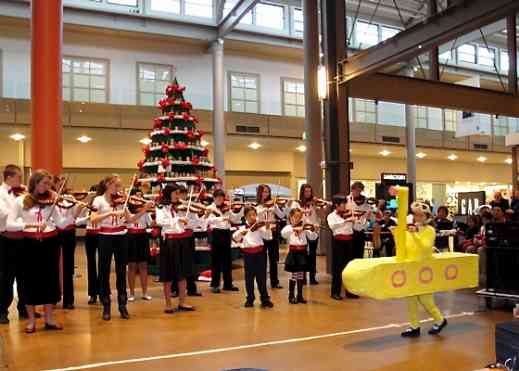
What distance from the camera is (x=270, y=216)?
28.2ft

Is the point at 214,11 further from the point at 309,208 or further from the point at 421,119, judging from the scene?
the point at 309,208

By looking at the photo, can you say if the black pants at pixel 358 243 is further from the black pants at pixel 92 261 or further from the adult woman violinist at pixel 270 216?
the black pants at pixel 92 261

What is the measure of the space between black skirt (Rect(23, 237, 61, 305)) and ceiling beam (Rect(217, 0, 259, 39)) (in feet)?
43.0

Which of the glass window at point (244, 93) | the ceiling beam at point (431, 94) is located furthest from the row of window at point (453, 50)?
the ceiling beam at point (431, 94)

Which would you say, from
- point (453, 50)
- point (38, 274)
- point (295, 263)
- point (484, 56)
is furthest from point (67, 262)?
point (484, 56)

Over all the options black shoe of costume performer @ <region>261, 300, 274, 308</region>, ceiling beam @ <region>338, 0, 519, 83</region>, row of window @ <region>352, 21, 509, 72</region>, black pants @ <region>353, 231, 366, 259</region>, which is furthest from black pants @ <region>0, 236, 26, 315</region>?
row of window @ <region>352, 21, 509, 72</region>

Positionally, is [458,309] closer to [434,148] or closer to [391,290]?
[391,290]

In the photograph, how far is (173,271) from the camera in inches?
263

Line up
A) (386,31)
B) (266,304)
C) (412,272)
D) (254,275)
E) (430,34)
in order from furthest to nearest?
(386,31) < (430,34) < (254,275) < (266,304) < (412,272)

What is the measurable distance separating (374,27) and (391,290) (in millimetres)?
21239

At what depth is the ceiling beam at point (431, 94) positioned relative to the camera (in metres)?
9.92

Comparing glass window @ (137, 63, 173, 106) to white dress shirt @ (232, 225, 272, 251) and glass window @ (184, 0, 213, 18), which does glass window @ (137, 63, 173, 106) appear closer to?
glass window @ (184, 0, 213, 18)

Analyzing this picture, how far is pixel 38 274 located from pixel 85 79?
15.5m

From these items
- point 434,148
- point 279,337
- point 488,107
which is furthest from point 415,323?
point 434,148
